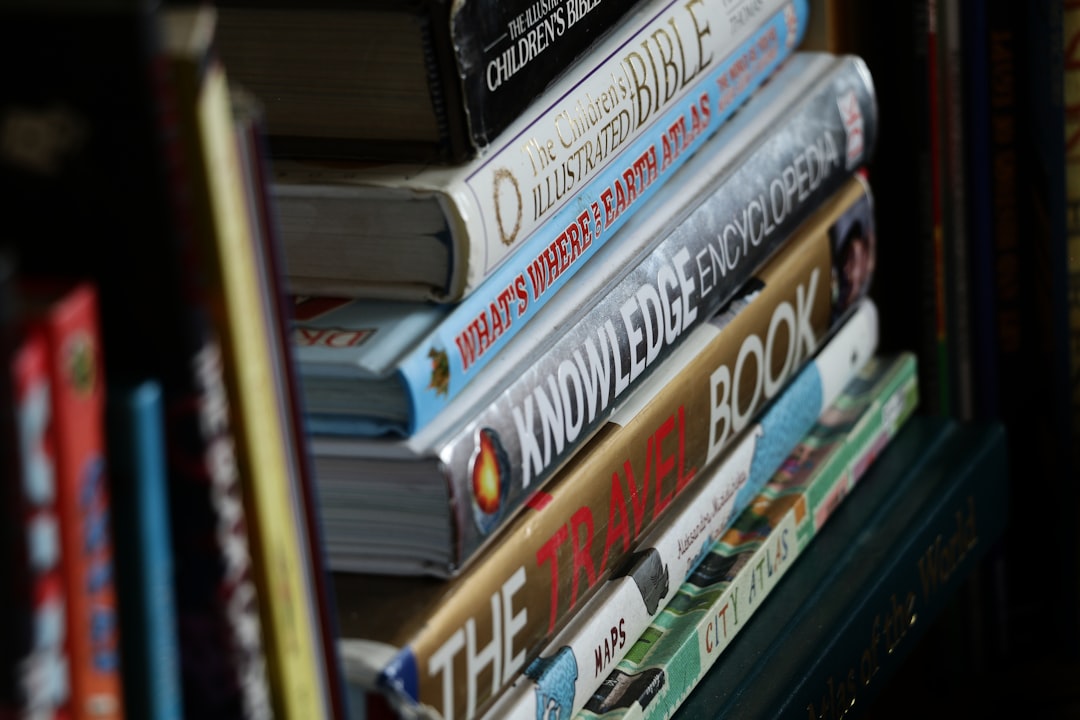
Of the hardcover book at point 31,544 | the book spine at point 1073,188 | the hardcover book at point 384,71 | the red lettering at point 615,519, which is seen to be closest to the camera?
the hardcover book at point 31,544

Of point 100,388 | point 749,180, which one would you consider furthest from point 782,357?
point 100,388

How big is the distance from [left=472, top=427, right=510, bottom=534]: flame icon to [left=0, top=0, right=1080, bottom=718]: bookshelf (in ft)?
1.35

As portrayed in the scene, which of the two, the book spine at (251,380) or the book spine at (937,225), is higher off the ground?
the book spine at (251,380)

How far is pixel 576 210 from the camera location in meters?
0.58

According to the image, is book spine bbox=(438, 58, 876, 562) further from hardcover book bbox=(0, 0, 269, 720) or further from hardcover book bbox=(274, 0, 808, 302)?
hardcover book bbox=(0, 0, 269, 720)

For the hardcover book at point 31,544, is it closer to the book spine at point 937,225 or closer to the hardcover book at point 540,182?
the hardcover book at point 540,182

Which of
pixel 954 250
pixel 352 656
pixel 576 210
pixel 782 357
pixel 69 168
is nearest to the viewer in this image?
pixel 69 168

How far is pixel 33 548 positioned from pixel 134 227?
0.06 metres

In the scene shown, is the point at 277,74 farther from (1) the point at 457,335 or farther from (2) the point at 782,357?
(2) the point at 782,357

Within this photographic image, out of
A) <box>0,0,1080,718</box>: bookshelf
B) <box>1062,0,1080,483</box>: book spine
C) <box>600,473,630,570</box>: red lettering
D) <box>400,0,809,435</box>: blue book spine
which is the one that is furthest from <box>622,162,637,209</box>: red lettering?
<box>1062,0,1080,483</box>: book spine

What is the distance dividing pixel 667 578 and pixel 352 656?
204mm

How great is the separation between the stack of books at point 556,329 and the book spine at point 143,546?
12 cm

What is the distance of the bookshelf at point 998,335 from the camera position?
2.89 feet

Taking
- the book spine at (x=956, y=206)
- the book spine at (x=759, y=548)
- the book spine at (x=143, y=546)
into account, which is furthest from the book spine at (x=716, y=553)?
the book spine at (x=143, y=546)
